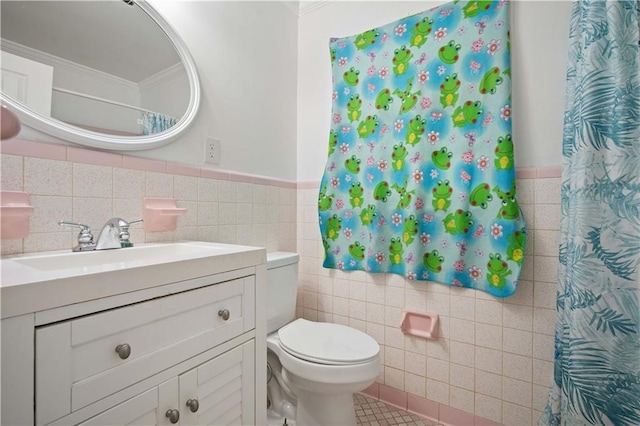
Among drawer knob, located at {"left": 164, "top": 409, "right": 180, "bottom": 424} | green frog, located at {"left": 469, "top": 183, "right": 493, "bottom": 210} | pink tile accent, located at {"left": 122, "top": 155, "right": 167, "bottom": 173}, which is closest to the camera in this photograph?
drawer knob, located at {"left": 164, "top": 409, "right": 180, "bottom": 424}

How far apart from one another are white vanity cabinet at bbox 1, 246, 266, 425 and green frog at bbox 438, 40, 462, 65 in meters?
1.28

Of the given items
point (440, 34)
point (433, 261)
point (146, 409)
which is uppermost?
point (440, 34)

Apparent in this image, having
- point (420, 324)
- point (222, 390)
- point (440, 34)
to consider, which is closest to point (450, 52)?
point (440, 34)

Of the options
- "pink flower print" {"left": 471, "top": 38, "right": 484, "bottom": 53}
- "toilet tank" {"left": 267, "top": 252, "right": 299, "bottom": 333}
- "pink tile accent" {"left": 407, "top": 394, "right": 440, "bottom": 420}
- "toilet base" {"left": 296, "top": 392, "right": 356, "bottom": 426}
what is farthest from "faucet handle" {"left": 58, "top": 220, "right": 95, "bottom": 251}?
"pink flower print" {"left": 471, "top": 38, "right": 484, "bottom": 53}

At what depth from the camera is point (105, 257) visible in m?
0.97

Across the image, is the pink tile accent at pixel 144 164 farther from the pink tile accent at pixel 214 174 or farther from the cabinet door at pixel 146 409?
the cabinet door at pixel 146 409

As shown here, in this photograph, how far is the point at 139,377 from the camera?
27.9 inches

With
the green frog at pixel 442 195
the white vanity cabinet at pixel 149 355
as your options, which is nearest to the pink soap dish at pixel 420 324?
the green frog at pixel 442 195

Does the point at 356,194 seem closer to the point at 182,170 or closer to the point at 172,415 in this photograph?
the point at 182,170

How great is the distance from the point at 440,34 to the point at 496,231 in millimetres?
985

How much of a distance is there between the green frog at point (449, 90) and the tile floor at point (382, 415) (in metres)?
1.57

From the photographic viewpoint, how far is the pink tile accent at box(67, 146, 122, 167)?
0.99m

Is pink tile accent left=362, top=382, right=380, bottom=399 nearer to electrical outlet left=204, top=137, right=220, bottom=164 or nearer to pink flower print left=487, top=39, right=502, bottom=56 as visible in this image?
electrical outlet left=204, top=137, right=220, bottom=164

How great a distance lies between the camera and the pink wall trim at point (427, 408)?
1.45 meters
